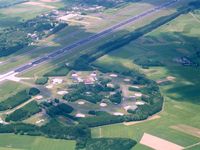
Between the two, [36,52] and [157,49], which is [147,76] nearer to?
[157,49]

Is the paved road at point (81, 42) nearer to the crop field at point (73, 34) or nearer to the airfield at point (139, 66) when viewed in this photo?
the airfield at point (139, 66)

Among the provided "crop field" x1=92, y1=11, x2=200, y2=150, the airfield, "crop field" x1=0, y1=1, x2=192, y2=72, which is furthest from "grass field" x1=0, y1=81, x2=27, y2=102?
"crop field" x1=92, y1=11, x2=200, y2=150

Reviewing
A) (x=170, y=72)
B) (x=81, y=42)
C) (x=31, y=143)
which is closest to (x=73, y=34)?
(x=81, y=42)

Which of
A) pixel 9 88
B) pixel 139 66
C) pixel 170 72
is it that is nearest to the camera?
pixel 9 88

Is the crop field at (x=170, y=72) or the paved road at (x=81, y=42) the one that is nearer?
the crop field at (x=170, y=72)

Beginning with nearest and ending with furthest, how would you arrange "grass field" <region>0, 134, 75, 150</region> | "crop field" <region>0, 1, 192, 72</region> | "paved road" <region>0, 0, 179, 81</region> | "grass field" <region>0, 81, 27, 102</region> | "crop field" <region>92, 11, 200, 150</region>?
"grass field" <region>0, 134, 75, 150</region> < "crop field" <region>92, 11, 200, 150</region> < "grass field" <region>0, 81, 27, 102</region> < "paved road" <region>0, 0, 179, 81</region> < "crop field" <region>0, 1, 192, 72</region>

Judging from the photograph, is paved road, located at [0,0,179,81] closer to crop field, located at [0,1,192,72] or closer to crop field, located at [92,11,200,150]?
crop field, located at [0,1,192,72]

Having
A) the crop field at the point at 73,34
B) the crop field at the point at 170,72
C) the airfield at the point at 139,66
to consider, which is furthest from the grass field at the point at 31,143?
the crop field at the point at 73,34

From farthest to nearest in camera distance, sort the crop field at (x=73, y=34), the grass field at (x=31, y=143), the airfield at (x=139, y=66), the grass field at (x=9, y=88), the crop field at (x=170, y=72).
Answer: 1. the crop field at (x=73, y=34)
2. the grass field at (x=9, y=88)
3. the crop field at (x=170, y=72)
4. the airfield at (x=139, y=66)
5. the grass field at (x=31, y=143)

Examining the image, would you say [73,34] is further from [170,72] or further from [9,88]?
[9,88]
